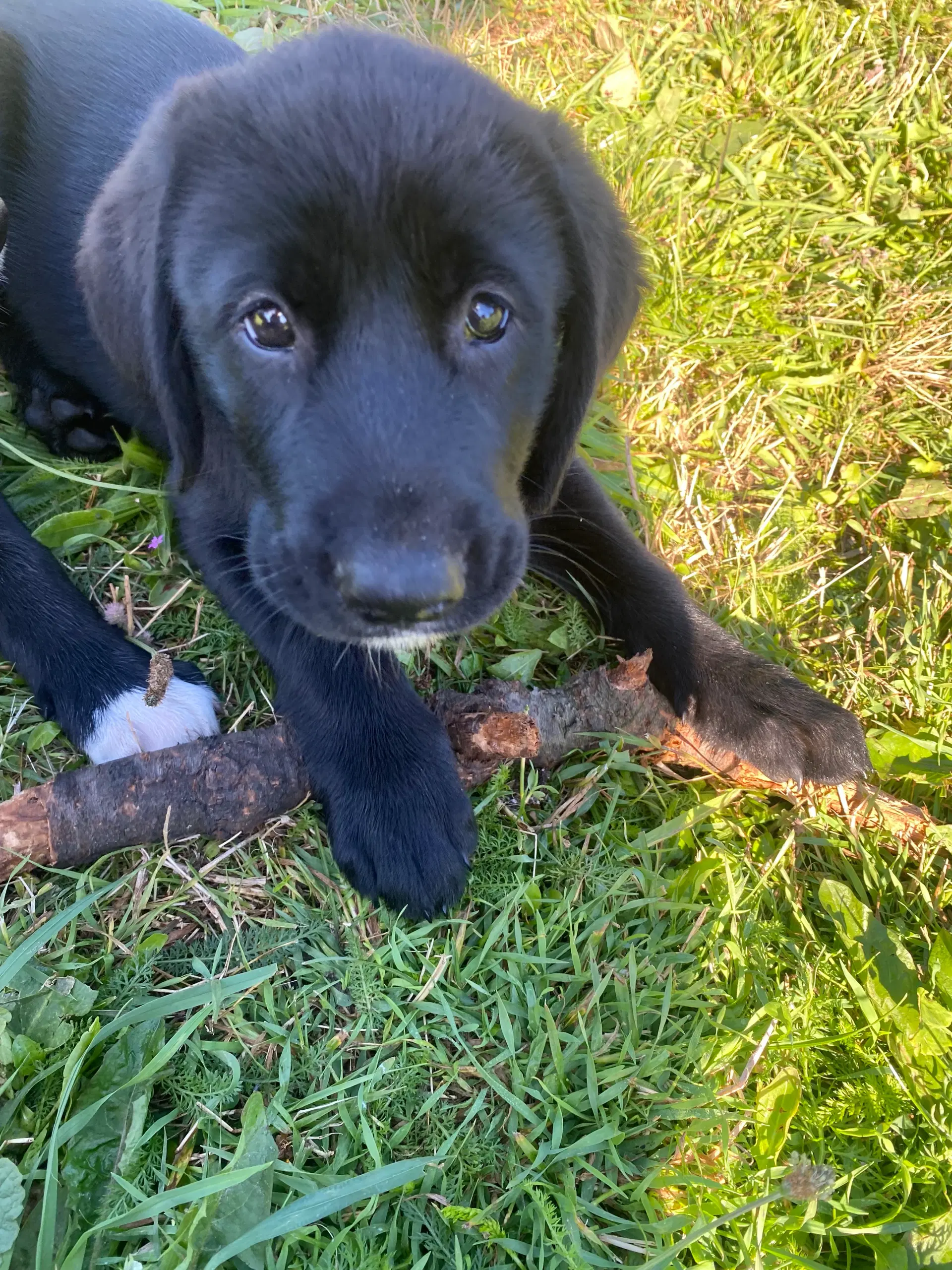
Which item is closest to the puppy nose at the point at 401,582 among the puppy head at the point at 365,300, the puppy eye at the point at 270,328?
the puppy head at the point at 365,300

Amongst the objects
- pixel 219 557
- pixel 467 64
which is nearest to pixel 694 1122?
pixel 219 557

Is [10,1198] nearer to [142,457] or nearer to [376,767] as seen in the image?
[376,767]

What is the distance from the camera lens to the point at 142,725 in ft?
6.41

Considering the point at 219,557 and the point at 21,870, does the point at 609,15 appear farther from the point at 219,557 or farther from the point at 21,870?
the point at 21,870

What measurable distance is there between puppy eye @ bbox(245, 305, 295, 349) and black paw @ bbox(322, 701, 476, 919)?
76 cm

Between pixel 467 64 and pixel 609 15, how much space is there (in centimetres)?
189

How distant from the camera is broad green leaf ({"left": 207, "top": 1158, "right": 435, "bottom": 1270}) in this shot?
4.49 ft

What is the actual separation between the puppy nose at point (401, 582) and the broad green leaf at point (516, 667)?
0.74 m

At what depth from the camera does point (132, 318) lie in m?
1.74

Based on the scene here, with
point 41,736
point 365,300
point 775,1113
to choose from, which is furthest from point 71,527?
point 775,1113

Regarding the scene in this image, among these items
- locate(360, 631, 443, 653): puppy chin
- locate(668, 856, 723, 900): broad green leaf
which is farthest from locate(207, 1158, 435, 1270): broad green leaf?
locate(360, 631, 443, 653): puppy chin

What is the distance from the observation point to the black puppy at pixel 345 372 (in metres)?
1.44

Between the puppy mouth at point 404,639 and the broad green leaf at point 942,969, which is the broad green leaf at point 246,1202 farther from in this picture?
the broad green leaf at point 942,969

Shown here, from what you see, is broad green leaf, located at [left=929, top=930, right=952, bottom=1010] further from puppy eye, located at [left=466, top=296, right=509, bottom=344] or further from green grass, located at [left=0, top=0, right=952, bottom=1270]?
puppy eye, located at [left=466, top=296, right=509, bottom=344]
